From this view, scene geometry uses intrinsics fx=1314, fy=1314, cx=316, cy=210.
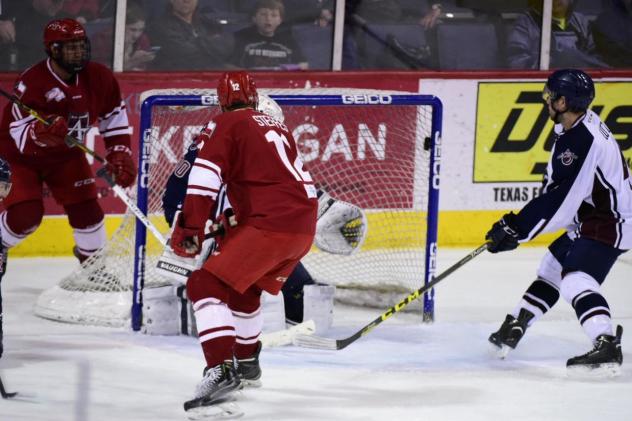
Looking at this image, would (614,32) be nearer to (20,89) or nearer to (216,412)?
(20,89)

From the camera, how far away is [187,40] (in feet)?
22.5

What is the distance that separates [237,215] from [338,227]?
55.4 inches

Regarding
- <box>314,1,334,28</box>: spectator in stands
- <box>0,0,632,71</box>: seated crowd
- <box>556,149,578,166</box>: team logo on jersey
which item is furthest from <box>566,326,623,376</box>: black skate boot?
<box>314,1,334,28</box>: spectator in stands

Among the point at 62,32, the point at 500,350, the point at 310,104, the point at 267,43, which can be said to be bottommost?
the point at 500,350

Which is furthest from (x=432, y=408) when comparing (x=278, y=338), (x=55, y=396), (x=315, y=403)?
(x=55, y=396)

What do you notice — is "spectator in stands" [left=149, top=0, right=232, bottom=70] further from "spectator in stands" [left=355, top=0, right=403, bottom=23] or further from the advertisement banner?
the advertisement banner

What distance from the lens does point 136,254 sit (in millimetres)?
5227

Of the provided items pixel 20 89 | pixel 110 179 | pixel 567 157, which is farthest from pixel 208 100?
pixel 567 157

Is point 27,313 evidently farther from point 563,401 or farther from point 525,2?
point 525,2

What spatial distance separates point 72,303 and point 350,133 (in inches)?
61.0

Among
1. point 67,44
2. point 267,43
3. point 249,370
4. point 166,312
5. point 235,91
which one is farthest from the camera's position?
point 267,43

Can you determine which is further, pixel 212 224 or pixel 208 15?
pixel 208 15

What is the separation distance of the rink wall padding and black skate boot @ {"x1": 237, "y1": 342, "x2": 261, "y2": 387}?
2637 millimetres

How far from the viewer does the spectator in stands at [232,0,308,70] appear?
22.8ft
